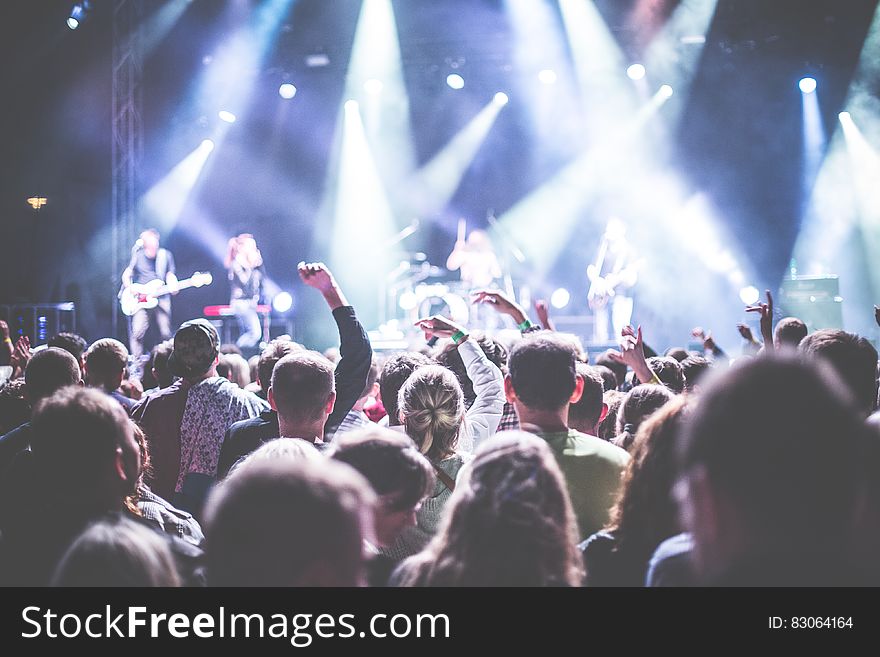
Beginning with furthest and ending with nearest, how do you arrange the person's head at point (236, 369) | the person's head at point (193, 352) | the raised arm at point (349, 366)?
the person's head at point (236, 369) < the person's head at point (193, 352) < the raised arm at point (349, 366)

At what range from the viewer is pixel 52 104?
437 inches

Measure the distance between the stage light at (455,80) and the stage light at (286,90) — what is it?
2.44m

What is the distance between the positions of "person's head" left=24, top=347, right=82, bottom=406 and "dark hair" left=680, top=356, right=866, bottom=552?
2.72m

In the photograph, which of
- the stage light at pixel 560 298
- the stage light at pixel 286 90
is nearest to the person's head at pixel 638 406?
the stage light at pixel 286 90

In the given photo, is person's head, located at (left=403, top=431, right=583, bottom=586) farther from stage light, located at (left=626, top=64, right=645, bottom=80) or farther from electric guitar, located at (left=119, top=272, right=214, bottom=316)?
stage light, located at (left=626, top=64, right=645, bottom=80)

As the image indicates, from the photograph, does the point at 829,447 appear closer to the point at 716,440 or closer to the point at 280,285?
the point at 716,440

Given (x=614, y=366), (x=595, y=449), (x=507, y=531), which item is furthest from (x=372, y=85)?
(x=507, y=531)

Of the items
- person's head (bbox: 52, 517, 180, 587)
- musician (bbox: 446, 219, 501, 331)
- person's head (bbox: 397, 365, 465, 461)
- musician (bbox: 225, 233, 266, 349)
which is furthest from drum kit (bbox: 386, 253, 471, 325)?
person's head (bbox: 52, 517, 180, 587)

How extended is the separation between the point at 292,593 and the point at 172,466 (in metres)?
2.36

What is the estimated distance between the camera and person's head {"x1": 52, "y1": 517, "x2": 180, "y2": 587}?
135 cm

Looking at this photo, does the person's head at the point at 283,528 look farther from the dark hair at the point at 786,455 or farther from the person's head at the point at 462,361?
the person's head at the point at 462,361

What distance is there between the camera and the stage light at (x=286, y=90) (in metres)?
12.3

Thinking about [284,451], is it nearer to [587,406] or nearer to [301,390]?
[301,390]

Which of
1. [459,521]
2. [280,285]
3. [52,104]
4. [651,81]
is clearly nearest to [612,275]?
[651,81]
